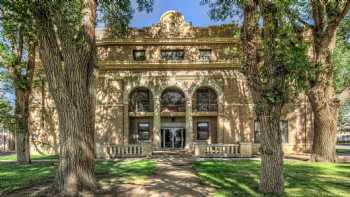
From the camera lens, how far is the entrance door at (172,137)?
23766 millimetres

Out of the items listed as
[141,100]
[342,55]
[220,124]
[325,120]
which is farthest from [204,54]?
[325,120]

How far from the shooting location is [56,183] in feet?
21.7

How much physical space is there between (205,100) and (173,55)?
18.1 ft

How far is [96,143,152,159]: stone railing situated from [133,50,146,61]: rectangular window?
9.23m

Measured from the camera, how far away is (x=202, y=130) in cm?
2347

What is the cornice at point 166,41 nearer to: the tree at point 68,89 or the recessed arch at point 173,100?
the recessed arch at point 173,100

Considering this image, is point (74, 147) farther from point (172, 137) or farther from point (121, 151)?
point (172, 137)

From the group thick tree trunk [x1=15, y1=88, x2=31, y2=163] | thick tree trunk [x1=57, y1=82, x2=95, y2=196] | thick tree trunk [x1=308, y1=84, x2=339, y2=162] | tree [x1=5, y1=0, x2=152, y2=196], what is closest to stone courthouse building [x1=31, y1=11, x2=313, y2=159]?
thick tree trunk [x1=15, y1=88, x2=31, y2=163]

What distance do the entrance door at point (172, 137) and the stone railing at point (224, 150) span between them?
228 inches

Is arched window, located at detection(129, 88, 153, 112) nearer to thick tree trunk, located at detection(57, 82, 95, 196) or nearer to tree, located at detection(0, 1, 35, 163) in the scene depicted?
tree, located at detection(0, 1, 35, 163)

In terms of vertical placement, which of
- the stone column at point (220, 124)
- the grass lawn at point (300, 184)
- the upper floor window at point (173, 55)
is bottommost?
the grass lawn at point (300, 184)

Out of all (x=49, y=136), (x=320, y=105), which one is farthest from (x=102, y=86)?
(x=320, y=105)

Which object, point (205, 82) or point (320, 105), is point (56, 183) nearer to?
point (320, 105)

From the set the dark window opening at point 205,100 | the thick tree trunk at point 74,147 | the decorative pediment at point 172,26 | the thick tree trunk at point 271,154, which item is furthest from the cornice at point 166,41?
the thick tree trunk at point 271,154
